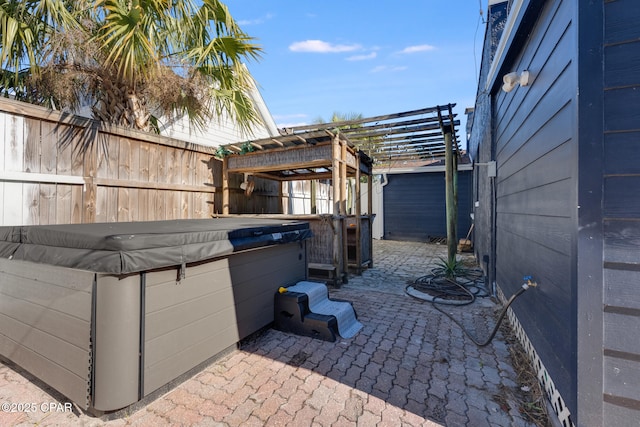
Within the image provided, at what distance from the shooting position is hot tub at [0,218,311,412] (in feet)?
5.34

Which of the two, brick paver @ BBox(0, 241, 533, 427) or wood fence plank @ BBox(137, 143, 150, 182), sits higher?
wood fence plank @ BBox(137, 143, 150, 182)

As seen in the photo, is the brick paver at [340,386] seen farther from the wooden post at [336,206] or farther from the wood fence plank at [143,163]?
the wood fence plank at [143,163]

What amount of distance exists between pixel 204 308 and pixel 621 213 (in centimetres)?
267

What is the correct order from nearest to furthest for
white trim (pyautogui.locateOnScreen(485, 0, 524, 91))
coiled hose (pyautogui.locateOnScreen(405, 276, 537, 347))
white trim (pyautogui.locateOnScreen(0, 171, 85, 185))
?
coiled hose (pyautogui.locateOnScreen(405, 276, 537, 347)) → white trim (pyautogui.locateOnScreen(485, 0, 524, 91)) → white trim (pyautogui.locateOnScreen(0, 171, 85, 185))

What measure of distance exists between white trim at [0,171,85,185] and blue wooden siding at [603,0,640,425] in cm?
470

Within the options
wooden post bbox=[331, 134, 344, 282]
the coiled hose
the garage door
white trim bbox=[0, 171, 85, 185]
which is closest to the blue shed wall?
the coiled hose

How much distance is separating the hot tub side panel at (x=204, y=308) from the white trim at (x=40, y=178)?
2.30 meters

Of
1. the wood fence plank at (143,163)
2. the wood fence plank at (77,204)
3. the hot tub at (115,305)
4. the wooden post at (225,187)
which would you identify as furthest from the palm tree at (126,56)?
the hot tub at (115,305)

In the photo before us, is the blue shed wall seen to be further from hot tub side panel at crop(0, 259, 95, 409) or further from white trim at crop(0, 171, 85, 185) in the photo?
white trim at crop(0, 171, 85, 185)

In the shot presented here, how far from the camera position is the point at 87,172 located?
337 cm

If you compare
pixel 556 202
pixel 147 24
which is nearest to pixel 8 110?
pixel 147 24

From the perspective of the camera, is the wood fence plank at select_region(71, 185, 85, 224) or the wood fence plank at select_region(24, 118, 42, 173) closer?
the wood fence plank at select_region(24, 118, 42, 173)

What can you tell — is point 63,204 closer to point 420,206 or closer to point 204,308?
point 204,308

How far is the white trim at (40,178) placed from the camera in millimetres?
2698
